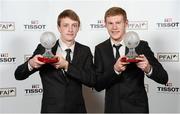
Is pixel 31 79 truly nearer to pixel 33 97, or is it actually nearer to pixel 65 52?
pixel 33 97

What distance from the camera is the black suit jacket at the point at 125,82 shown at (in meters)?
1.27

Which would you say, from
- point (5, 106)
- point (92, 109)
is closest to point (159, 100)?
point (92, 109)

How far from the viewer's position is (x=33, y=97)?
5.98 feet

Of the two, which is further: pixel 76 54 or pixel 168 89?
pixel 168 89

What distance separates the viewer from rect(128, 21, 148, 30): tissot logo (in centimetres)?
178

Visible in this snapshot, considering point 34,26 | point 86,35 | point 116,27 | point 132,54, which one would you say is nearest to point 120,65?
point 132,54

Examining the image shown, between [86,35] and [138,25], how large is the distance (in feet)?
0.95

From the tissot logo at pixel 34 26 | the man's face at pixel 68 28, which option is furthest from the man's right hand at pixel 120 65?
the tissot logo at pixel 34 26

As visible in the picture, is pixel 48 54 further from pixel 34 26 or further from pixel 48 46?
pixel 34 26

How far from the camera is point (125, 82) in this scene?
50.4 inches

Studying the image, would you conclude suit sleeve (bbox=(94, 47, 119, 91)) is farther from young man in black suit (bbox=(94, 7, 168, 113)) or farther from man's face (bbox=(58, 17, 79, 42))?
man's face (bbox=(58, 17, 79, 42))

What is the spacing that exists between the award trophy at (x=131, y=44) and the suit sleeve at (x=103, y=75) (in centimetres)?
9

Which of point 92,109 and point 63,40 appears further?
point 92,109

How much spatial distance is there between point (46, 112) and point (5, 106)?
1.95ft
